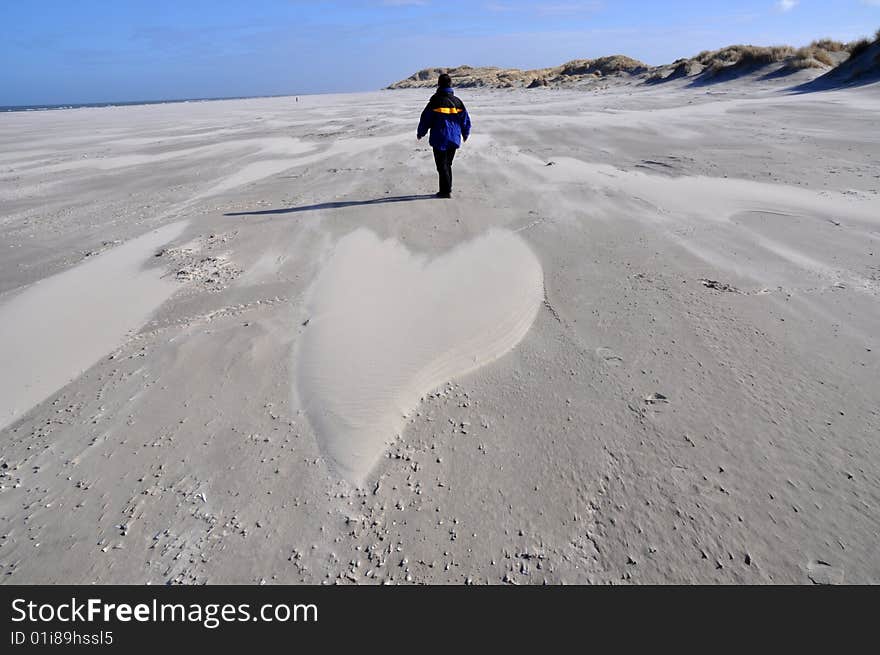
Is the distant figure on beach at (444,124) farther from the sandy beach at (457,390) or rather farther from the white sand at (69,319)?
the white sand at (69,319)

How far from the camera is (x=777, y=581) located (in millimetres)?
1657

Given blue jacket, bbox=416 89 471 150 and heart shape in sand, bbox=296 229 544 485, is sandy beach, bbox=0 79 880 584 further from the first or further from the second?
blue jacket, bbox=416 89 471 150

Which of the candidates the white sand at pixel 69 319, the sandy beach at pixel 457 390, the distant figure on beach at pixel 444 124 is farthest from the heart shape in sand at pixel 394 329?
the distant figure on beach at pixel 444 124

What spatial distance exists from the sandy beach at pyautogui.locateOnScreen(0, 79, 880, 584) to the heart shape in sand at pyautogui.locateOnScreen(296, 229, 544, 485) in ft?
0.08

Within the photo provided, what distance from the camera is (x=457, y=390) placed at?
9.00ft

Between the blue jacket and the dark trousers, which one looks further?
the blue jacket

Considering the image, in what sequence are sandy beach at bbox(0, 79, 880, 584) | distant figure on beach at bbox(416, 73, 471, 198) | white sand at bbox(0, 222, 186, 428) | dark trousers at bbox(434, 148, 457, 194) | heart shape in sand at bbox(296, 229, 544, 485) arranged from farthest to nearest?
distant figure on beach at bbox(416, 73, 471, 198) < dark trousers at bbox(434, 148, 457, 194) < white sand at bbox(0, 222, 186, 428) < heart shape in sand at bbox(296, 229, 544, 485) < sandy beach at bbox(0, 79, 880, 584)

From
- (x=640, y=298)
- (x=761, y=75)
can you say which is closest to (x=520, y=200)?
(x=640, y=298)

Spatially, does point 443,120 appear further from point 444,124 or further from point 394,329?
point 394,329

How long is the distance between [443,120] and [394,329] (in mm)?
4175

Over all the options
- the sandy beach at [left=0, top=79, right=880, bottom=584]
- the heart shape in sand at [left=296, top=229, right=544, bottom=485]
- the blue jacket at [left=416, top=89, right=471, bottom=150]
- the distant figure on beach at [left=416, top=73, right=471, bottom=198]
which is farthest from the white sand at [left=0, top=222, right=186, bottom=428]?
the blue jacket at [left=416, top=89, right=471, bottom=150]

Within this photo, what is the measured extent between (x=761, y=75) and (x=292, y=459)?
26239 millimetres

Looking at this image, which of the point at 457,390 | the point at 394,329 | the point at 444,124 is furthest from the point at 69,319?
the point at 444,124

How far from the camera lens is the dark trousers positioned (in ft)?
20.1
